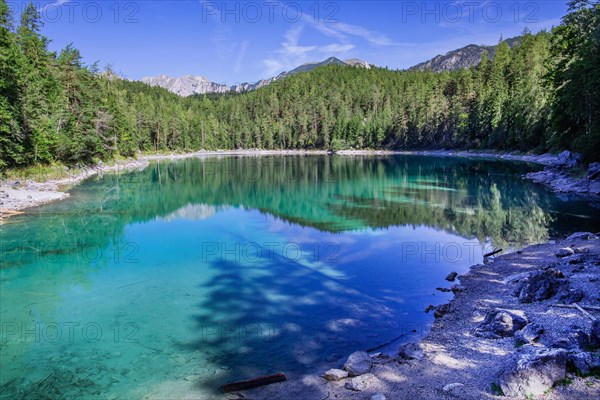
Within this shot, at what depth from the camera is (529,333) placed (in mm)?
8562

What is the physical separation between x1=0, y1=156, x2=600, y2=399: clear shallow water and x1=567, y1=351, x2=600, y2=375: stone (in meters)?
4.35

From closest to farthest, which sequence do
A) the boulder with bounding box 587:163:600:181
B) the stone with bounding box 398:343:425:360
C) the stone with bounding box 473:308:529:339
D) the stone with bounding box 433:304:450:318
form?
the stone with bounding box 398:343:425:360 < the stone with bounding box 473:308:529:339 < the stone with bounding box 433:304:450:318 < the boulder with bounding box 587:163:600:181

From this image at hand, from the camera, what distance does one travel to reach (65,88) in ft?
173

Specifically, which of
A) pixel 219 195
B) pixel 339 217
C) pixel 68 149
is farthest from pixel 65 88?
pixel 339 217

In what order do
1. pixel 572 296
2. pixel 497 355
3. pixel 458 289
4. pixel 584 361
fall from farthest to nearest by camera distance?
pixel 458 289, pixel 572 296, pixel 497 355, pixel 584 361

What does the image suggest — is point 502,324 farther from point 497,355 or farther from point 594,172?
point 594,172

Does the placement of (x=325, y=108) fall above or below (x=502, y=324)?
above

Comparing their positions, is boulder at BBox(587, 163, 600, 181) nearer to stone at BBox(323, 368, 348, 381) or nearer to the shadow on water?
the shadow on water

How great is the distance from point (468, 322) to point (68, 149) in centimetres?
4783

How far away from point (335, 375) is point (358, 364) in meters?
0.63

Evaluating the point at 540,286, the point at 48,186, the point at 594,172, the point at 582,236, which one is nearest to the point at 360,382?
the point at 540,286

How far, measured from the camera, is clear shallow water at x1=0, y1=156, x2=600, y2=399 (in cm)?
929

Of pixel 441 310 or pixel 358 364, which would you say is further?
pixel 441 310

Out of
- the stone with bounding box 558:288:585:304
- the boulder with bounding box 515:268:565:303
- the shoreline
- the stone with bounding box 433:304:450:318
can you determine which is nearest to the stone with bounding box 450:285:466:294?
the stone with bounding box 433:304:450:318
